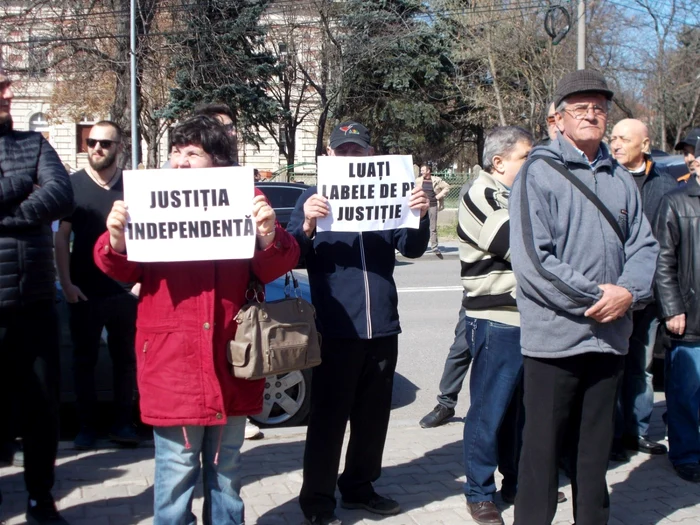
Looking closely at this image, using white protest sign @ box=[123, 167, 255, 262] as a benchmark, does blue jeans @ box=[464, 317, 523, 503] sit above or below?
below

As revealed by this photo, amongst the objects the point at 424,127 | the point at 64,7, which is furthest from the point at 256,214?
the point at 424,127

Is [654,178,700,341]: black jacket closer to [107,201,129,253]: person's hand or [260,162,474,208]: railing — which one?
[107,201,129,253]: person's hand

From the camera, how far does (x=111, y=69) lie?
25719 mm

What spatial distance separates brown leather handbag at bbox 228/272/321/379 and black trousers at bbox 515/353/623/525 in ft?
3.25

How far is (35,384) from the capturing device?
396cm

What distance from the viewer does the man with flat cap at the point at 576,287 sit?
11.3ft

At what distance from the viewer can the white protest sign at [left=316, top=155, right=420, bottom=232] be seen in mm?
4000

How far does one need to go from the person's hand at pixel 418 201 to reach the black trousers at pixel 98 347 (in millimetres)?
2129

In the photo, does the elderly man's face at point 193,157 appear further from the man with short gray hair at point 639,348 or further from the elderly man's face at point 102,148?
the man with short gray hair at point 639,348

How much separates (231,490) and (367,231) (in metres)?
1.40

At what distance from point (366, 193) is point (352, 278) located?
0.43 metres

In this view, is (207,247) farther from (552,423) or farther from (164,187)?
(552,423)

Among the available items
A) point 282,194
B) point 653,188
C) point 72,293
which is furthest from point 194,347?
point 282,194

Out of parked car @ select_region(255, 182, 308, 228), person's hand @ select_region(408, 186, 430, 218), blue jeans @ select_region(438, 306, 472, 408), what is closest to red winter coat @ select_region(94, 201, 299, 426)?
person's hand @ select_region(408, 186, 430, 218)
